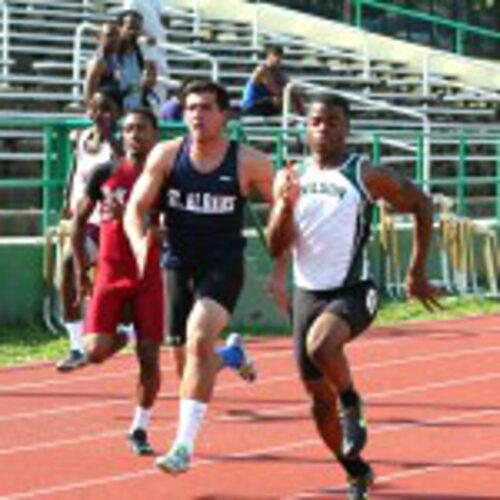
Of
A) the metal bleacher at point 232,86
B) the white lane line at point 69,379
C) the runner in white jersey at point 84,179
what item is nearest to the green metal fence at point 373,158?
the metal bleacher at point 232,86

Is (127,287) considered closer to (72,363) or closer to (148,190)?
(148,190)

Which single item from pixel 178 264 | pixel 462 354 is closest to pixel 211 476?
pixel 178 264

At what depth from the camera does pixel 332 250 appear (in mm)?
8688

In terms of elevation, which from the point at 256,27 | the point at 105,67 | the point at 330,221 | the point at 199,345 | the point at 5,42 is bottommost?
the point at 199,345

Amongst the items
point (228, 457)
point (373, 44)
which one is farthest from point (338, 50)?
point (228, 457)

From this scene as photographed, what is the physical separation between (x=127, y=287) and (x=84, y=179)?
339 centimetres

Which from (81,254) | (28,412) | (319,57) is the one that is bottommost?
(28,412)

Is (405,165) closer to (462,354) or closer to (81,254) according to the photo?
(462,354)

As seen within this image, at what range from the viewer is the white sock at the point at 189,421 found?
8.40m

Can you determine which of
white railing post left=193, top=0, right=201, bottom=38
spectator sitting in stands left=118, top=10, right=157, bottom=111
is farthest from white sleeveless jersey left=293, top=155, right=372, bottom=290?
white railing post left=193, top=0, right=201, bottom=38

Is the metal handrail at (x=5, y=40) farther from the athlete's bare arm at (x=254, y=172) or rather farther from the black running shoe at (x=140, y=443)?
the athlete's bare arm at (x=254, y=172)

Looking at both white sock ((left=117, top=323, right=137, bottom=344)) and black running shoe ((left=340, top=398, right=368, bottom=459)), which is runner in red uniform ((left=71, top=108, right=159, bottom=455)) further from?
black running shoe ((left=340, top=398, right=368, bottom=459))

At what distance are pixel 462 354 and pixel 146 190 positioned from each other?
6.52 meters

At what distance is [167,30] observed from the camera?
1076 inches
